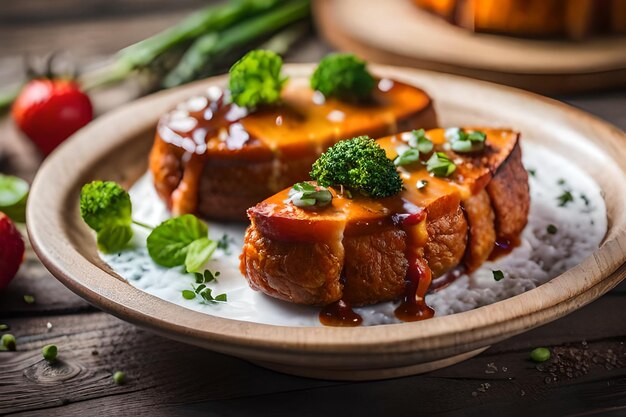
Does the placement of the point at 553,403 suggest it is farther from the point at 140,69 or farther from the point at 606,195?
the point at 140,69

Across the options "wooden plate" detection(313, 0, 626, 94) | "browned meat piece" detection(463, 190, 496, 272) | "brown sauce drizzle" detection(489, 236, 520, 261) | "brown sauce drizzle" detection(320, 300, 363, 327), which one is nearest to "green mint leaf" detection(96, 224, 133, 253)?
"brown sauce drizzle" detection(320, 300, 363, 327)

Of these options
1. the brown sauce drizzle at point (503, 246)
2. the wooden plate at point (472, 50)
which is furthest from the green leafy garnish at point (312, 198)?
the wooden plate at point (472, 50)

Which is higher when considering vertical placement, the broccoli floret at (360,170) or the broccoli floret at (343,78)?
the broccoli floret at (360,170)

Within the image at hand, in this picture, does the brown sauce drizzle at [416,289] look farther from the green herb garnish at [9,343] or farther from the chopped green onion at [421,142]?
the green herb garnish at [9,343]

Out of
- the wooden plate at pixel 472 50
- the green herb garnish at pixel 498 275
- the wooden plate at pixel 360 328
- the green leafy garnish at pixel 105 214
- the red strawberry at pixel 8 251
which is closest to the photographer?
the wooden plate at pixel 360 328

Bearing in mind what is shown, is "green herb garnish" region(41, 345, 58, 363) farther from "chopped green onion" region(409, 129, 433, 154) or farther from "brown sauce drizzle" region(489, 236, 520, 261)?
"brown sauce drizzle" region(489, 236, 520, 261)

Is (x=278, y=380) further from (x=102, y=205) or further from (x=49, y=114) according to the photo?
(x=49, y=114)

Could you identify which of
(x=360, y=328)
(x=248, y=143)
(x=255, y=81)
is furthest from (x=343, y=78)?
(x=360, y=328)
